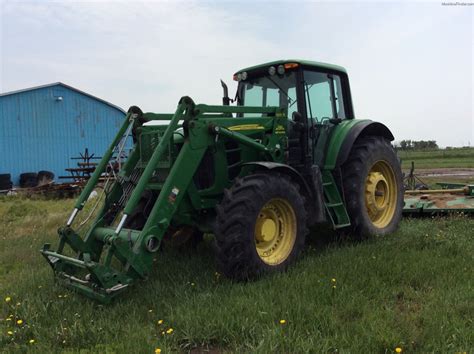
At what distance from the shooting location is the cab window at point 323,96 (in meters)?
5.95

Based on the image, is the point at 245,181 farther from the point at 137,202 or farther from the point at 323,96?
the point at 323,96

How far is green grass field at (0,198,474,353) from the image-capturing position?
10.4 feet

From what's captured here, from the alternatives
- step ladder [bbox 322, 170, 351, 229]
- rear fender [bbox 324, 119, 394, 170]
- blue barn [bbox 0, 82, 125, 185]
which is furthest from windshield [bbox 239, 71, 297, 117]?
blue barn [bbox 0, 82, 125, 185]

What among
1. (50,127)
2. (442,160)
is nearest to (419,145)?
(442,160)

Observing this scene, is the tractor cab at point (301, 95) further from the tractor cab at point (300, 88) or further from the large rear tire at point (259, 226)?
the large rear tire at point (259, 226)

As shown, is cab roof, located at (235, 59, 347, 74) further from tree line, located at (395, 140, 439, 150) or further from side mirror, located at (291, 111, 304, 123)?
tree line, located at (395, 140, 439, 150)

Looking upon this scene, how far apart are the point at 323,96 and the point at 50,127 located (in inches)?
673

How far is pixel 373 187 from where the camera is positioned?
20.9 ft

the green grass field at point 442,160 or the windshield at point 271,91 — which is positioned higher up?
the windshield at point 271,91

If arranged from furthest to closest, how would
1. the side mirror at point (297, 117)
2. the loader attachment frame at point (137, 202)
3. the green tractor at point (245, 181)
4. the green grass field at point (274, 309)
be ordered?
1. the side mirror at point (297, 117)
2. the green tractor at point (245, 181)
3. the loader attachment frame at point (137, 202)
4. the green grass field at point (274, 309)

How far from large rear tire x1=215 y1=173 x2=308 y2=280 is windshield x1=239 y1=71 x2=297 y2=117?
4.63 ft

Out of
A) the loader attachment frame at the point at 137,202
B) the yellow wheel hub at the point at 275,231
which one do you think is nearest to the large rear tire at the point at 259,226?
the yellow wheel hub at the point at 275,231

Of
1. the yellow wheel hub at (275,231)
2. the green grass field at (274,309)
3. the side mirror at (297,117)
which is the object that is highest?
the side mirror at (297,117)

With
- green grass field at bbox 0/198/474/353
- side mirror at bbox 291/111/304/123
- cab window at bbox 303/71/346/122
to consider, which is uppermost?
cab window at bbox 303/71/346/122
